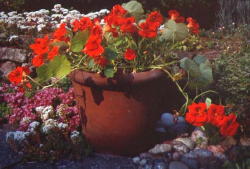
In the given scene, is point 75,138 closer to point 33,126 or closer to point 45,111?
point 33,126

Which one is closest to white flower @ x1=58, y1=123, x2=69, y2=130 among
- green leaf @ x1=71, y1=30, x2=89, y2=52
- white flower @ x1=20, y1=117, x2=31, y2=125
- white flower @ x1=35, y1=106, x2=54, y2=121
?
white flower @ x1=35, y1=106, x2=54, y2=121

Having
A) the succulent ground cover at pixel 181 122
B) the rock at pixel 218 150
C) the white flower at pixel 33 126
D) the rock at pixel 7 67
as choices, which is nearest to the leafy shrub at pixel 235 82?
the succulent ground cover at pixel 181 122

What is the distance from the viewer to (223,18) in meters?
7.12

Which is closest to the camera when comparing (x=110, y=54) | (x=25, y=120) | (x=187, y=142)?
(x=110, y=54)

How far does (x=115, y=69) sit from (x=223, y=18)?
13.4 feet

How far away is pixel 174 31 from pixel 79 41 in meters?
0.81

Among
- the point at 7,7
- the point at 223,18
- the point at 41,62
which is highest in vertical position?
the point at 7,7

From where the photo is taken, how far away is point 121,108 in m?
3.54

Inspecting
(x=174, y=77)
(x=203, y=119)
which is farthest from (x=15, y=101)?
(x=203, y=119)

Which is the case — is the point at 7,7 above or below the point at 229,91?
above

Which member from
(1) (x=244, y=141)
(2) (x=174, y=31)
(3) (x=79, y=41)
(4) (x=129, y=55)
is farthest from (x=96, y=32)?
(1) (x=244, y=141)

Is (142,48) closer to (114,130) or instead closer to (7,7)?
(114,130)

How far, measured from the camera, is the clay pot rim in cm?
342

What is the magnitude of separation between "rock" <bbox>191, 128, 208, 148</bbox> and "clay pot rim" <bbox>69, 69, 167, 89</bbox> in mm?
723
